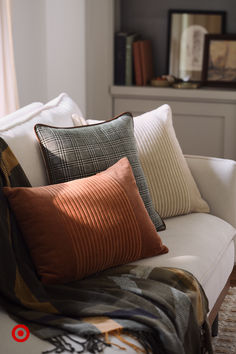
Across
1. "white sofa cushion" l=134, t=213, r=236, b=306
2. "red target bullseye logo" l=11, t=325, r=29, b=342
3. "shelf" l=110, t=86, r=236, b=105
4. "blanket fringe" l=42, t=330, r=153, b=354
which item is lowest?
"white sofa cushion" l=134, t=213, r=236, b=306

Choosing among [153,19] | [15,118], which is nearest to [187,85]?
[153,19]

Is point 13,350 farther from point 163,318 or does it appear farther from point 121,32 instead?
point 121,32

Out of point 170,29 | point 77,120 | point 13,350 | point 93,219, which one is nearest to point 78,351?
point 13,350

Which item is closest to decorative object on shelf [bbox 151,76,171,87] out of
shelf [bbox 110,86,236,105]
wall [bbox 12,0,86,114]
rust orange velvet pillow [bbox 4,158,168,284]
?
shelf [bbox 110,86,236,105]

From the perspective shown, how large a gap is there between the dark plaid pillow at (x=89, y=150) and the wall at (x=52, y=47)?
4.70 feet

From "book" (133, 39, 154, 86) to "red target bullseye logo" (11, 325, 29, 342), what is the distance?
2.52 m

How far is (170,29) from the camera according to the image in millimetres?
3832

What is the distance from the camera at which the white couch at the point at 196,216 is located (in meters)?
1.86

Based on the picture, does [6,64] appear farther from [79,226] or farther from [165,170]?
[79,226]

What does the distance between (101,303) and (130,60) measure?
2.45 metres

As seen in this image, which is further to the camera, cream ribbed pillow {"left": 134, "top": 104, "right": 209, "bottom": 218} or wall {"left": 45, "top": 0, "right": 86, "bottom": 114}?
wall {"left": 45, "top": 0, "right": 86, "bottom": 114}

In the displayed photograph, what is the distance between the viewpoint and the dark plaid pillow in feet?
6.16

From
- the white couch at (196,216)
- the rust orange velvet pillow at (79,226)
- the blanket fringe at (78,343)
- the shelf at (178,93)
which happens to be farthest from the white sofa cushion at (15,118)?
the shelf at (178,93)

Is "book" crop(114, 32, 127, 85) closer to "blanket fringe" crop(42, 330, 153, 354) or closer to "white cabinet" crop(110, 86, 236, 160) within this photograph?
"white cabinet" crop(110, 86, 236, 160)
